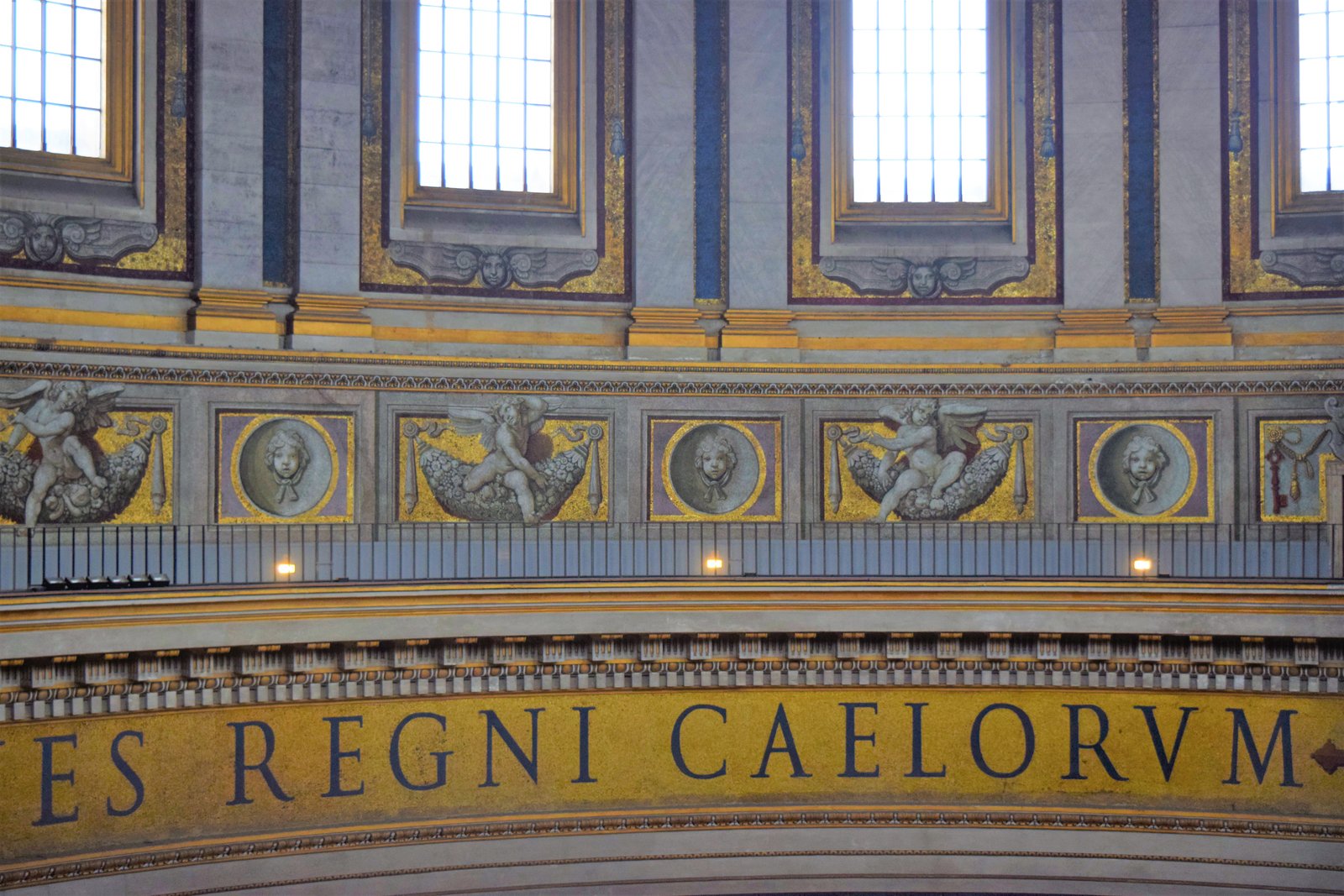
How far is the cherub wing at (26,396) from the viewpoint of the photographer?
1631 cm

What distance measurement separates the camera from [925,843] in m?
15.8

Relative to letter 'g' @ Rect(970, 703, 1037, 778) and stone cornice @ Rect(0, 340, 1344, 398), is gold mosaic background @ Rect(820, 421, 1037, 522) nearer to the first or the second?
stone cornice @ Rect(0, 340, 1344, 398)

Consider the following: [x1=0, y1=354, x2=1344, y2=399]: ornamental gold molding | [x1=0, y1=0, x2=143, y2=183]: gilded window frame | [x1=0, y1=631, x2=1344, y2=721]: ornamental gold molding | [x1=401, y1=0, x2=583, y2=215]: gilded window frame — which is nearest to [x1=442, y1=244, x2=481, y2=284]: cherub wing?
[x1=401, y1=0, x2=583, y2=215]: gilded window frame

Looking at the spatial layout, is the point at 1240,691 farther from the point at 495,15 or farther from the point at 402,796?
the point at 495,15

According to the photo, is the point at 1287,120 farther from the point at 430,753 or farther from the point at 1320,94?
the point at 430,753

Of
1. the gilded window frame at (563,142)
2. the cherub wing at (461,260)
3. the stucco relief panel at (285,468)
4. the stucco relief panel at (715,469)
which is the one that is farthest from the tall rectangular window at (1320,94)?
the stucco relief panel at (285,468)

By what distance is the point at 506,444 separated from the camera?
59.8ft

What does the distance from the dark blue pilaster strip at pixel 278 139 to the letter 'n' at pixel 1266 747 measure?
1237cm

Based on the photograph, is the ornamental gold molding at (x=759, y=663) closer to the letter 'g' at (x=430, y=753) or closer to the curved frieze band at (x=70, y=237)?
the letter 'g' at (x=430, y=753)

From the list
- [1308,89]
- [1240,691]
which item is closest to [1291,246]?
[1308,89]

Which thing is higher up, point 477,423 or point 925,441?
point 477,423

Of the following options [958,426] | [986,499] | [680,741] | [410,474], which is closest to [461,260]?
[410,474]

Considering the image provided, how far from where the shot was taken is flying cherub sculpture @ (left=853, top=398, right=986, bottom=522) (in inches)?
739

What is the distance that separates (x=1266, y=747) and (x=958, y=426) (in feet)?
18.2
